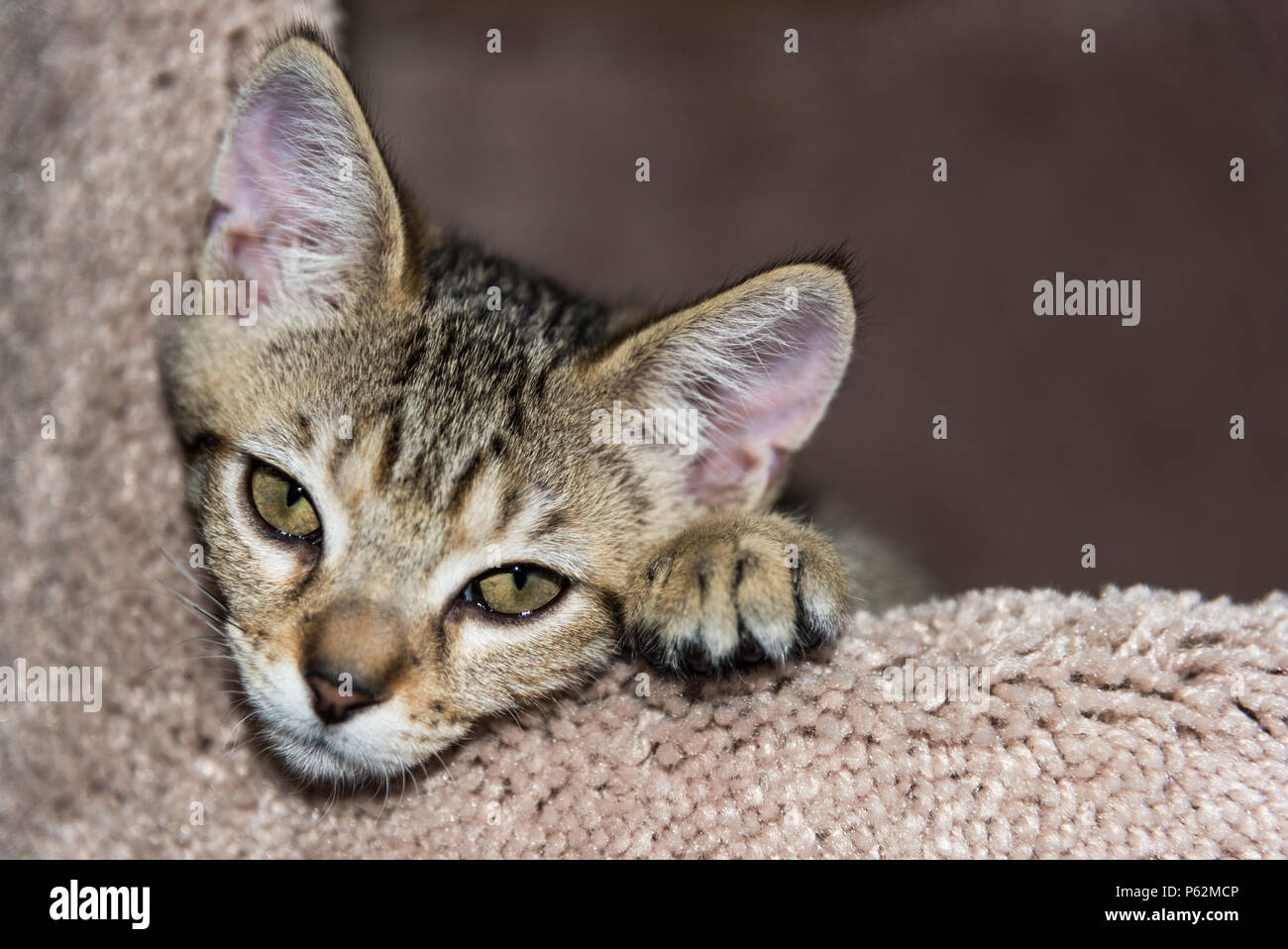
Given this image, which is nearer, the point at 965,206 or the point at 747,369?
the point at 747,369

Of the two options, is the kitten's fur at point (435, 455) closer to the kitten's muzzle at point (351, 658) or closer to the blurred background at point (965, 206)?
the kitten's muzzle at point (351, 658)

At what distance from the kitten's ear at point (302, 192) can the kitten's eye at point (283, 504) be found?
248mm

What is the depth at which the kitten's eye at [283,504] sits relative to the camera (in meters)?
1.12

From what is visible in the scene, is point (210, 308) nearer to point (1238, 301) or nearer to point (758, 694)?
point (758, 694)

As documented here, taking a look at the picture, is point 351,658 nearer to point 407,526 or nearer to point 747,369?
point 407,526

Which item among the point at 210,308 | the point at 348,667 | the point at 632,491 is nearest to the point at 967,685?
the point at 632,491

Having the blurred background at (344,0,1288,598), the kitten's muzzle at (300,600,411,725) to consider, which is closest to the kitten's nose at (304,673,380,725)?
the kitten's muzzle at (300,600,411,725)

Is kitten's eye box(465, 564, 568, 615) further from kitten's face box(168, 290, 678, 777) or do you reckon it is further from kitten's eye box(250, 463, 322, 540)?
kitten's eye box(250, 463, 322, 540)

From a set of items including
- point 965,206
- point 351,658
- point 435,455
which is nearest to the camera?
point 351,658

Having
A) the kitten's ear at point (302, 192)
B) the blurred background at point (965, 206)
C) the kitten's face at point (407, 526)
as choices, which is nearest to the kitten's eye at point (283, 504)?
the kitten's face at point (407, 526)

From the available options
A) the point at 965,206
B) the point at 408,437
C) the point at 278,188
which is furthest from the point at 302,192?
the point at 965,206

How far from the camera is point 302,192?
48.9 inches

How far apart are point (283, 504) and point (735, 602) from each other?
527 millimetres

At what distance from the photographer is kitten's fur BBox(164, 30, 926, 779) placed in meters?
1.02
